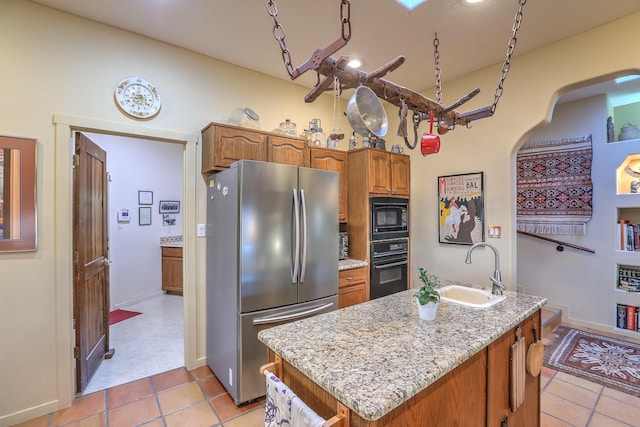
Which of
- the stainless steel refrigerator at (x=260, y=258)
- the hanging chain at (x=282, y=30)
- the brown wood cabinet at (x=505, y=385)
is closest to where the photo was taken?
the hanging chain at (x=282, y=30)

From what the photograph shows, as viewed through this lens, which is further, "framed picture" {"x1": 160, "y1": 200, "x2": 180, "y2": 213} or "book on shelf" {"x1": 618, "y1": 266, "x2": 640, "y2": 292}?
"framed picture" {"x1": 160, "y1": 200, "x2": 180, "y2": 213}

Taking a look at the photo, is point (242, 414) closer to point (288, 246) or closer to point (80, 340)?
point (288, 246)

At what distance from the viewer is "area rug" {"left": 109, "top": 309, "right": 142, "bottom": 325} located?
4047 millimetres

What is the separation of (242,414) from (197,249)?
1422 mm

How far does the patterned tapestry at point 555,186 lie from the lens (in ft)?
12.1

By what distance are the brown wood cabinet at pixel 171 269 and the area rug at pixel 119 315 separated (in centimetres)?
89

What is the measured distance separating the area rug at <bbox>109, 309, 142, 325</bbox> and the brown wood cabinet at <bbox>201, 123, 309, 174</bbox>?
2.78 meters

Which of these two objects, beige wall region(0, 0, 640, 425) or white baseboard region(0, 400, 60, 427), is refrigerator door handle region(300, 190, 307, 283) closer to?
beige wall region(0, 0, 640, 425)

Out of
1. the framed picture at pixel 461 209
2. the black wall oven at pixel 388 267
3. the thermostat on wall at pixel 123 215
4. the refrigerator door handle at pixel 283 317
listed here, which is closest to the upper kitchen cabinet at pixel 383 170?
the framed picture at pixel 461 209

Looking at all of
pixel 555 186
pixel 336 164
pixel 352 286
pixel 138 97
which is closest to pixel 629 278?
pixel 555 186

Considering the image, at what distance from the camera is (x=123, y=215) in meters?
4.84

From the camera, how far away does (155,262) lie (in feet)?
17.2

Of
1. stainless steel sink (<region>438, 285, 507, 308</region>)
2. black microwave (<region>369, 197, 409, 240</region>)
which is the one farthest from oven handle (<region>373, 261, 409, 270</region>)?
stainless steel sink (<region>438, 285, 507, 308</region>)

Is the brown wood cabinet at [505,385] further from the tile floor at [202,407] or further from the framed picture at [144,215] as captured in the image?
the framed picture at [144,215]
